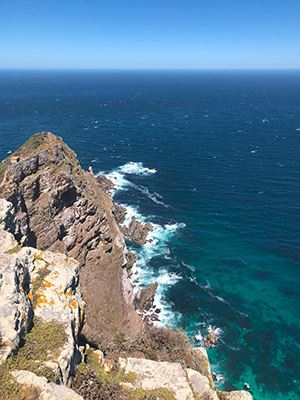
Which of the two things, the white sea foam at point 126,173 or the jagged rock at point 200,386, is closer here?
the jagged rock at point 200,386

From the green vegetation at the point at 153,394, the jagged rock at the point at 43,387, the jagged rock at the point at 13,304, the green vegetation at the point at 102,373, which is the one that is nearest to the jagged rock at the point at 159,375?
the green vegetation at the point at 153,394

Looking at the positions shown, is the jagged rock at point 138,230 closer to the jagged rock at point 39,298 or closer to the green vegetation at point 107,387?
the jagged rock at point 39,298

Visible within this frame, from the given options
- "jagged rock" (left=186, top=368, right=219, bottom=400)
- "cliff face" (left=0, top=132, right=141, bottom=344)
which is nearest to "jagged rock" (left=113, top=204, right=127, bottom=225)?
"cliff face" (left=0, top=132, right=141, bottom=344)

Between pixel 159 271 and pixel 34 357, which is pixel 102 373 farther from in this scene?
pixel 159 271

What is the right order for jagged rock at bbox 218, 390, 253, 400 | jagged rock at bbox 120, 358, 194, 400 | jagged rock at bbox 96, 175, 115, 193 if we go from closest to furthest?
Result: jagged rock at bbox 120, 358, 194, 400 < jagged rock at bbox 218, 390, 253, 400 < jagged rock at bbox 96, 175, 115, 193

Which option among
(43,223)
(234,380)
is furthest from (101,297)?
(234,380)

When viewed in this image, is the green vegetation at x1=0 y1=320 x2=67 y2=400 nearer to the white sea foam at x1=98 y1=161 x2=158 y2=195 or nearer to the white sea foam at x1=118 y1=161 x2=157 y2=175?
the white sea foam at x1=98 y1=161 x2=158 y2=195

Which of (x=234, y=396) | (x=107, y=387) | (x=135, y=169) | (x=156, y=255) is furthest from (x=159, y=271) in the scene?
(x=135, y=169)
